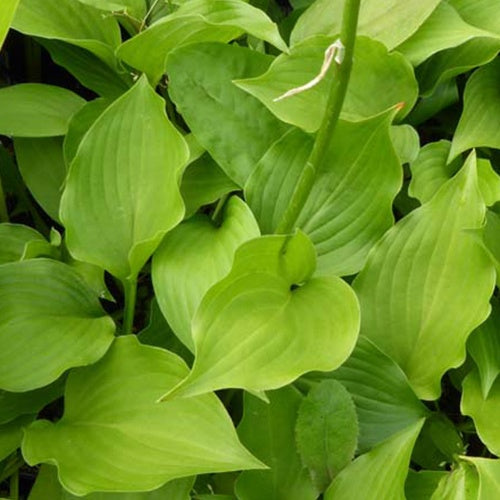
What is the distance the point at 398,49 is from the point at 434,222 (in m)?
0.32

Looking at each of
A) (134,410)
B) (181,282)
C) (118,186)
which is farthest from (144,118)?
(134,410)

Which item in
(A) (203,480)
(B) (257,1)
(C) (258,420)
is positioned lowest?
(A) (203,480)

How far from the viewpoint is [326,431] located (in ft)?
3.05

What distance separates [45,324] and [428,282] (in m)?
0.43

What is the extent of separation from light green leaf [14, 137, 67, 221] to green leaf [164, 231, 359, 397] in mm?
425

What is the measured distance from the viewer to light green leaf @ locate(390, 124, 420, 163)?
1.15 metres

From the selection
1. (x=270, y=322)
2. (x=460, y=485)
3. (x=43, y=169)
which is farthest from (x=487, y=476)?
(x=43, y=169)

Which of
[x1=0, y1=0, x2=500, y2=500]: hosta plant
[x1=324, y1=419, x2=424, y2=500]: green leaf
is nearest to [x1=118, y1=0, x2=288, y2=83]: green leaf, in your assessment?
[x1=0, y1=0, x2=500, y2=500]: hosta plant

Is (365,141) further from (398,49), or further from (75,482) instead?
(75,482)

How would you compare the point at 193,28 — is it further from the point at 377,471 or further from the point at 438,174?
the point at 377,471

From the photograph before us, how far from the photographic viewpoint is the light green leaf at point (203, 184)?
112 centimetres

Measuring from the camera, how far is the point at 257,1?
134 cm

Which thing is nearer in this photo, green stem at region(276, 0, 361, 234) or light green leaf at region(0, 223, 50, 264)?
green stem at region(276, 0, 361, 234)

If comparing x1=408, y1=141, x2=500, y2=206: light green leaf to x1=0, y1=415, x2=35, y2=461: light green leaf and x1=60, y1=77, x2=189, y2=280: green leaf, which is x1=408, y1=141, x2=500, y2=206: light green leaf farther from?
x1=0, y1=415, x2=35, y2=461: light green leaf
